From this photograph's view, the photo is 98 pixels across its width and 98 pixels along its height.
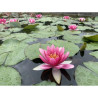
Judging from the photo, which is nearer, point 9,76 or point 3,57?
point 9,76

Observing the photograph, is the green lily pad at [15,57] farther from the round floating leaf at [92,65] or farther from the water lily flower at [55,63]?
the round floating leaf at [92,65]

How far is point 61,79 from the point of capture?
1.08 metres

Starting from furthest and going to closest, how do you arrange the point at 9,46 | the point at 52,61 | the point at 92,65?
the point at 9,46 → the point at 92,65 → the point at 52,61

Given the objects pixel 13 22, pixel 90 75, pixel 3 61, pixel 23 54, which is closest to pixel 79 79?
pixel 90 75

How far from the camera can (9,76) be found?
1.12 m

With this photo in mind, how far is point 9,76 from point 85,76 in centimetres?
76

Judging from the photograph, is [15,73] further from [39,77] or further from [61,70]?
[61,70]

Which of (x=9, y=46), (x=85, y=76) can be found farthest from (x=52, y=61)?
(x=9, y=46)

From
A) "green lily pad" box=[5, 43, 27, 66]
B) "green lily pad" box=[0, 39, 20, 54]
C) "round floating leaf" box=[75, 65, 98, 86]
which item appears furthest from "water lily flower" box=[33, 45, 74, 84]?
"green lily pad" box=[0, 39, 20, 54]

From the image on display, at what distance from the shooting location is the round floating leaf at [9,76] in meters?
1.04

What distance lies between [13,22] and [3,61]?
6.23 ft

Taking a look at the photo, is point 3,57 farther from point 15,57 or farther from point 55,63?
point 55,63

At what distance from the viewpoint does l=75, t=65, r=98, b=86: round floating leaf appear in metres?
1.03

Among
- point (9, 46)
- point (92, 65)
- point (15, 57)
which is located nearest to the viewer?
point (92, 65)
